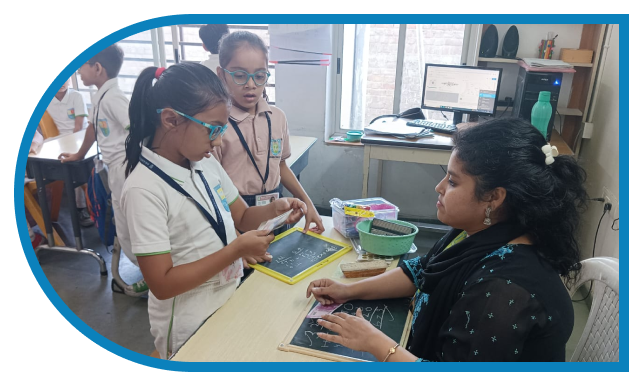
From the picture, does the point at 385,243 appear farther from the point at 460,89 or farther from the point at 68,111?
the point at 68,111

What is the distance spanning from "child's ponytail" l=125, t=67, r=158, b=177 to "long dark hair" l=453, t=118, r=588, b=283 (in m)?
0.80

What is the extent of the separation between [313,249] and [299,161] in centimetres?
149

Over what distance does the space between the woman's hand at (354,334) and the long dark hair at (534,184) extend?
16.3 inches

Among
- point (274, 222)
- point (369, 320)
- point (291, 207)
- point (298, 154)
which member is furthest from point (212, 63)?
point (369, 320)

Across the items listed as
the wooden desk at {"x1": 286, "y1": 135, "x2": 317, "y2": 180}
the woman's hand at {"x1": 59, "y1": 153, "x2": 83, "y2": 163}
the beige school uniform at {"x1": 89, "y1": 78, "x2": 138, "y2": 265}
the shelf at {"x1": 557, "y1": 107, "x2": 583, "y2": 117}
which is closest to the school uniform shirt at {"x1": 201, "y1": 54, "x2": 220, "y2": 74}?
the beige school uniform at {"x1": 89, "y1": 78, "x2": 138, "y2": 265}

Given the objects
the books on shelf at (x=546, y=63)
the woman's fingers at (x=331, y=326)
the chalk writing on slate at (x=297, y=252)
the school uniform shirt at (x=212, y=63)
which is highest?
the books on shelf at (x=546, y=63)

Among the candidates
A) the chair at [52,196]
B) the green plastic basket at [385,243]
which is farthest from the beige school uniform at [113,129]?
the green plastic basket at [385,243]

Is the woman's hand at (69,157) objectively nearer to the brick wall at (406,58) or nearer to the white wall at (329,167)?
the white wall at (329,167)

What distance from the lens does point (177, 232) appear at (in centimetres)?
116

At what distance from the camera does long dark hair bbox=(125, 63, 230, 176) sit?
3.62 feet

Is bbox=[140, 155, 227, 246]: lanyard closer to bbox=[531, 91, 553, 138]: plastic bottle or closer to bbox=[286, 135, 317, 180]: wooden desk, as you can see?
bbox=[286, 135, 317, 180]: wooden desk

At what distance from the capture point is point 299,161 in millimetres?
3031

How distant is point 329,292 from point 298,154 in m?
1.82

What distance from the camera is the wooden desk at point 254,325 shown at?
3.47 feet
